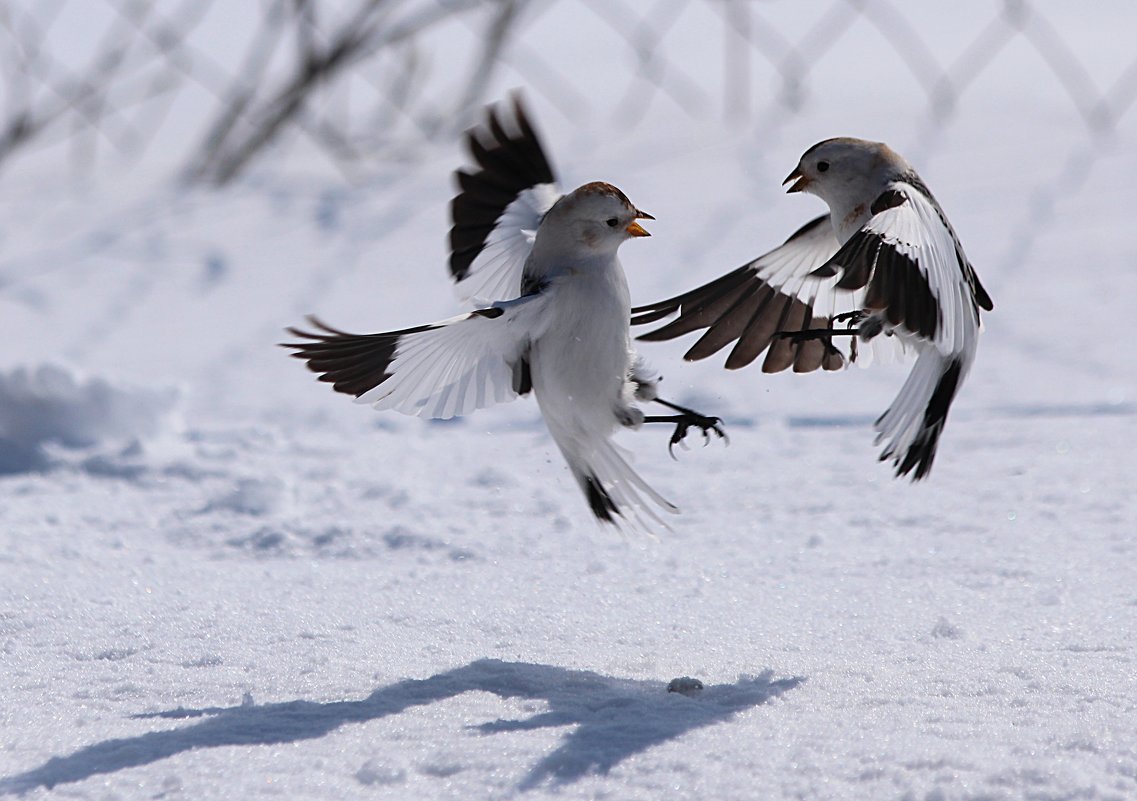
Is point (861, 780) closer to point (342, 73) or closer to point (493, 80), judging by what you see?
point (342, 73)

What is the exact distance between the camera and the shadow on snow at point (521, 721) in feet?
4.92

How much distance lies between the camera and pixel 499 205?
2.46 meters

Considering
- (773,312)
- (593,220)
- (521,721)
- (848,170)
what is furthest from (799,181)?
(521,721)

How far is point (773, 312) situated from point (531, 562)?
61 centimetres

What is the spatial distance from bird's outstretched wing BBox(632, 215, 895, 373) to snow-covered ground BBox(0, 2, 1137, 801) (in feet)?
1.15

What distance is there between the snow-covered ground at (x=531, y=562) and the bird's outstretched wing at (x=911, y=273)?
0.45m

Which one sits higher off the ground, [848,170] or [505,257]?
[848,170]

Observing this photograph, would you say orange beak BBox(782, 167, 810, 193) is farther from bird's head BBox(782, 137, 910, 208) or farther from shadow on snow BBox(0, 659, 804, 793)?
shadow on snow BBox(0, 659, 804, 793)

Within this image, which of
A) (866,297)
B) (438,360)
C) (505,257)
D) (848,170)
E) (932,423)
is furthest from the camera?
(505,257)

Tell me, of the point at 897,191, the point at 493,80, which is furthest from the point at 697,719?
the point at 493,80

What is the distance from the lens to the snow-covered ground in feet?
5.00

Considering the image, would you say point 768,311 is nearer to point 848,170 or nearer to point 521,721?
point 848,170

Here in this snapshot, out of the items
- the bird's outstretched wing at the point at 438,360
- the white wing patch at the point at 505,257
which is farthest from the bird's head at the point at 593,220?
the white wing patch at the point at 505,257

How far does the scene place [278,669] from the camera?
185 cm
